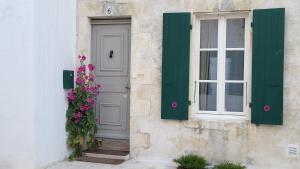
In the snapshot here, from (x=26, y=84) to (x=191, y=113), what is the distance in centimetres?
249

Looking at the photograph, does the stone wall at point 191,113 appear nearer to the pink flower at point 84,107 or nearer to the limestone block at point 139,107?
the limestone block at point 139,107

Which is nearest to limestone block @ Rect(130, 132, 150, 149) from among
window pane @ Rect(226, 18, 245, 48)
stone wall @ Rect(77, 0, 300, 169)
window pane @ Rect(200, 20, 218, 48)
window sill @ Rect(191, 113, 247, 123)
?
stone wall @ Rect(77, 0, 300, 169)

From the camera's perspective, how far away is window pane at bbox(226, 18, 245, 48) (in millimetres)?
5680

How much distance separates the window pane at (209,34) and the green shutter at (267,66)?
63 centimetres

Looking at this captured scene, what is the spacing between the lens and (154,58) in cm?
596

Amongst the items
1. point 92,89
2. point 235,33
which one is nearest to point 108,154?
point 92,89

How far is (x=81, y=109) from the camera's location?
6.09 meters

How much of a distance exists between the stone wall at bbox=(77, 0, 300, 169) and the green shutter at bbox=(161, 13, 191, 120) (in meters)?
0.14

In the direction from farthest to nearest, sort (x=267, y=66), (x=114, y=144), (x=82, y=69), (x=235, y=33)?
(x=114, y=144), (x=82, y=69), (x=235, y=33), (x=267, y=66)

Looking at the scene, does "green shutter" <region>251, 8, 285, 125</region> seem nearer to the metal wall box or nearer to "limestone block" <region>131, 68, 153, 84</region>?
"limestone block" <region>131, 68, 153, 84</region>

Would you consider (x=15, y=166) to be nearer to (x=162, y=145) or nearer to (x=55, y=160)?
(x=55, y=160)

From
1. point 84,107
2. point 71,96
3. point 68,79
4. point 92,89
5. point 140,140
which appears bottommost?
point 140,140

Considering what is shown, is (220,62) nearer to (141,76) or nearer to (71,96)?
(141,76)

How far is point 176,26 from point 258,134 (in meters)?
2.01
